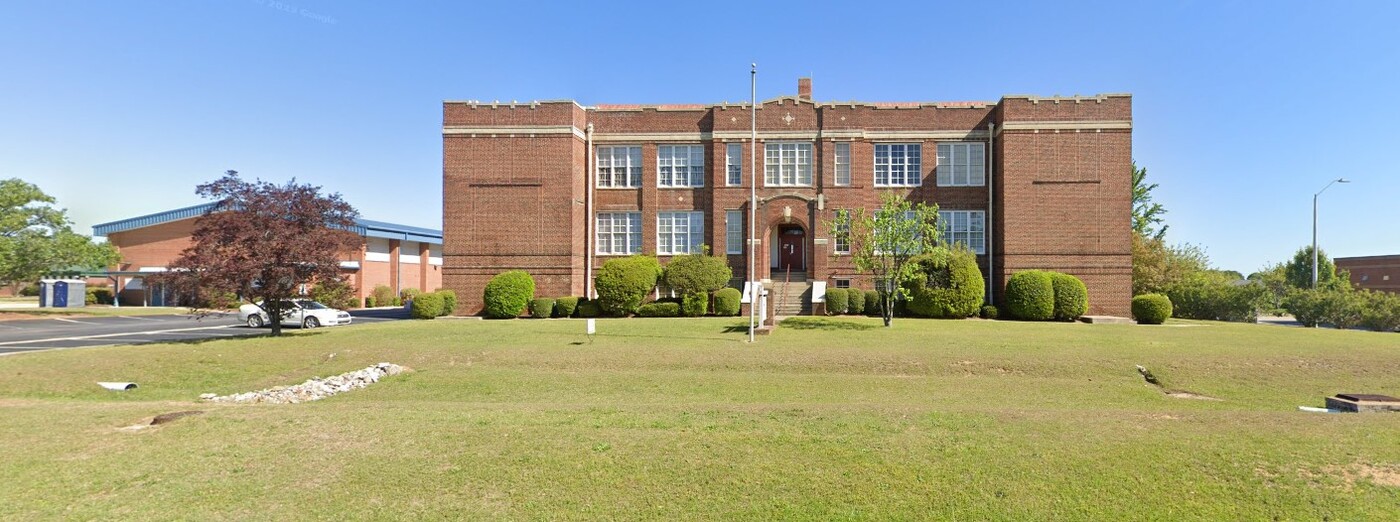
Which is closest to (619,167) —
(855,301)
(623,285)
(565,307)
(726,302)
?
(623,285)

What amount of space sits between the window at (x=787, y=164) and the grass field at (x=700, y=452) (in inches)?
716

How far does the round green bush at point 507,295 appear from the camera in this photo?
1182 inches

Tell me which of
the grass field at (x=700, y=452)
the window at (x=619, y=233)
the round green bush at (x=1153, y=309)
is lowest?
the grass field at (x=700, y=452)

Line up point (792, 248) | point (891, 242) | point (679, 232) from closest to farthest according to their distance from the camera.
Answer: point (891, 242) → point (679, 232) → point (792, 248)

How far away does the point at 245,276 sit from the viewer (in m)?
20.1

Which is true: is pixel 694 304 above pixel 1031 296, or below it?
below

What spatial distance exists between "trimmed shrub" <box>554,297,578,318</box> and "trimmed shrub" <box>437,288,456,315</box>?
5043mm

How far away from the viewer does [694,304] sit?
95.9 feet

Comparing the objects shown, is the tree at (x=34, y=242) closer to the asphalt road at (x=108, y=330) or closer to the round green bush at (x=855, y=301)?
the asphalt road at (x=108, y=330)

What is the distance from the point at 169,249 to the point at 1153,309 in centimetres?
6004

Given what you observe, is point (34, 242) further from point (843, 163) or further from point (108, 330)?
point (843, 163)

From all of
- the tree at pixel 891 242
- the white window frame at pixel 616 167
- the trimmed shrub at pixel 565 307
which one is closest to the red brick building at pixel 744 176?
the white window frame at pixel 616 167

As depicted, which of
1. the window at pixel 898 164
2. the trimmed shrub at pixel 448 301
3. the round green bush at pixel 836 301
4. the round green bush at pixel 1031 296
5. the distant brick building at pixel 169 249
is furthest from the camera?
the distant brick building at pixel 169 249

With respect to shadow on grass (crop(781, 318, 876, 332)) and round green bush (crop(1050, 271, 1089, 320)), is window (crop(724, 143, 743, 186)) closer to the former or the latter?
shadow on grass (crop(781, 318, 876, 332))
